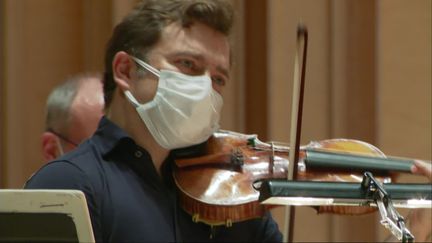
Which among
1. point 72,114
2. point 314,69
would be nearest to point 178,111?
point 72,114

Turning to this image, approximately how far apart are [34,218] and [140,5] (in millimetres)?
726

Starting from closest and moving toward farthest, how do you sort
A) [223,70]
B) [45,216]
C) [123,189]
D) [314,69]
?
1. [45,216]
2. [123,189]
3. [223,70]
4. [314,69]

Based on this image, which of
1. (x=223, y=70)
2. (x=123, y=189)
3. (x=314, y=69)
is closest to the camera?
(x=123, y=189)

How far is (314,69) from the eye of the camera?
1.89 meters

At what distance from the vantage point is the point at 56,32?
188 centimetres

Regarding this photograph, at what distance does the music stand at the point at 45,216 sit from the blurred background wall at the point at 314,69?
1120mm

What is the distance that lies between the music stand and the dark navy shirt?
0.40 metres

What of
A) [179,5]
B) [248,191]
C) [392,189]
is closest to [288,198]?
[392,189]

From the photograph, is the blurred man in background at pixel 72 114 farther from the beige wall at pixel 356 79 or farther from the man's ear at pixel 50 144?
the beige wall at pixel 356 79

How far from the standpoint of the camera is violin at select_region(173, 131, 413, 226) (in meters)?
1.19

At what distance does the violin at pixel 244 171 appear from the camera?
3.90 ft

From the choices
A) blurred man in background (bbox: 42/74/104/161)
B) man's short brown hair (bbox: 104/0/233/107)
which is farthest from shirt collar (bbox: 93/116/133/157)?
blurred man in background (bbox: 42/74/104/161)

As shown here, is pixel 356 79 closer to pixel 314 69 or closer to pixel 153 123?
pixel 314 69

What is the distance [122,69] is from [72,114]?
0.45 m
